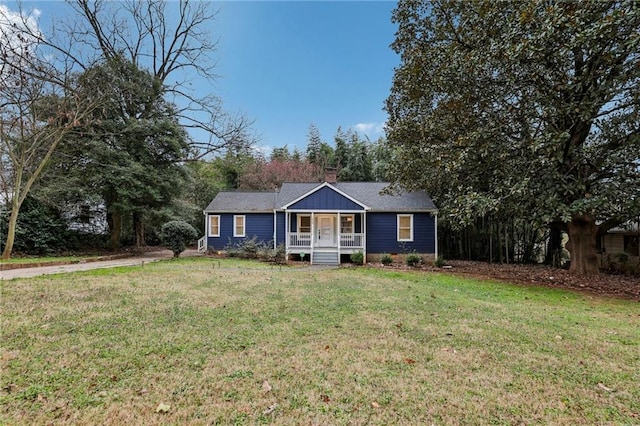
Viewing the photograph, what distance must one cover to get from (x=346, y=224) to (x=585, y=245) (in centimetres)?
1007

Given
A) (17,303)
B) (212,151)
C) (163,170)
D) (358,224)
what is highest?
(212,151)

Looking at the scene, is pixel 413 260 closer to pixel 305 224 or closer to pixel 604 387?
pixel 305 224

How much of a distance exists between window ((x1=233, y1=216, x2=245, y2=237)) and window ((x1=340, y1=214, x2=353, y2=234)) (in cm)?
566

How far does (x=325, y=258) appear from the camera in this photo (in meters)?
15.3

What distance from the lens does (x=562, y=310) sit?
6.21 meters

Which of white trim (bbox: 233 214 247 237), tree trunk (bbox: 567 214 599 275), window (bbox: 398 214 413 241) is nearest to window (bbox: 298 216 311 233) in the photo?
white trim (bbox: 233 214 247 237)

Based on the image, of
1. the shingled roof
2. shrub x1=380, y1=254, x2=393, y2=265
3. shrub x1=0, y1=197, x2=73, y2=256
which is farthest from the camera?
the shingled roof

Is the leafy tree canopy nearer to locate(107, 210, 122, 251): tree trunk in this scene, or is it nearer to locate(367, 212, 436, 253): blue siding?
locate(367, 212, 436, 253): blue siding

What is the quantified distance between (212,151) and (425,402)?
1882 centimetres

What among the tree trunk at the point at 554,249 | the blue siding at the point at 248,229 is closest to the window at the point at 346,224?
the blue siding at the point at 248,229

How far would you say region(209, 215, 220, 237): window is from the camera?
57.1 ft

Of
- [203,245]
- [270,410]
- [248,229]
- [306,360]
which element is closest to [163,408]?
[270,410]

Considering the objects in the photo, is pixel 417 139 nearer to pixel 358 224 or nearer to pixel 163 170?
pixel 358 224

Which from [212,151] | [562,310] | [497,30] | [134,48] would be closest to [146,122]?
[212,151]
